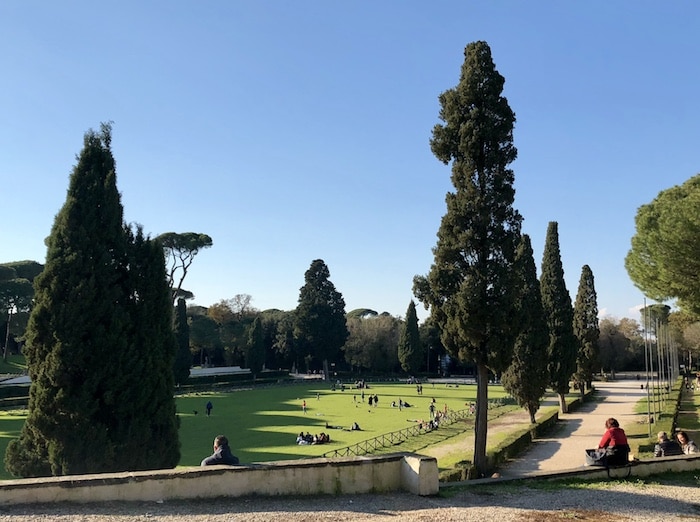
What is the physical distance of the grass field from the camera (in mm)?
22953

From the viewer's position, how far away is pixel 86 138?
1366 cm

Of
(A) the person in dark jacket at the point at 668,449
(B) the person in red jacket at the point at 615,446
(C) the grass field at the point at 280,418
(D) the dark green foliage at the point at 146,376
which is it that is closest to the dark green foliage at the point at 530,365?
(C) the grass field at the point at 280,418

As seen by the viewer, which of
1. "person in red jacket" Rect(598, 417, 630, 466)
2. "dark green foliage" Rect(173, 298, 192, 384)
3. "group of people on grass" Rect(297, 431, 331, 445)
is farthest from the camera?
"dark green foliage" Rect(173, 298, 192, 384)

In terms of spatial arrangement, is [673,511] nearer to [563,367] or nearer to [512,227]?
[512,227]

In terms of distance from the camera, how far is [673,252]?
57.3ft

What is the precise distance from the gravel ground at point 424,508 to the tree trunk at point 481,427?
676 centimetres

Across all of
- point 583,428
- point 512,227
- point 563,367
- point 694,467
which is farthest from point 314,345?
point 694,467

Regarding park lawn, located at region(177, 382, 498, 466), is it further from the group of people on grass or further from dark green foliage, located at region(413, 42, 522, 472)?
dark green foliage, located at region(413, 42, 522, 472)

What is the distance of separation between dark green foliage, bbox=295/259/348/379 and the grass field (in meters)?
12.0

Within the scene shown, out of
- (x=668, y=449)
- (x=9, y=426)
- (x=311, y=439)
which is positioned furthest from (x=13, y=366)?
(x=668, y=449)

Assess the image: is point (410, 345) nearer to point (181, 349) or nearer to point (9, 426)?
point (181, 349)

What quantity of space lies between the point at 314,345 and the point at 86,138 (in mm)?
53626

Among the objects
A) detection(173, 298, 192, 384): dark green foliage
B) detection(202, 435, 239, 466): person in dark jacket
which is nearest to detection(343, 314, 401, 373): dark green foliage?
detection(173, 298, 192, 384): dark green foliage

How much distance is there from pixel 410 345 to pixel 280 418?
125 feet
